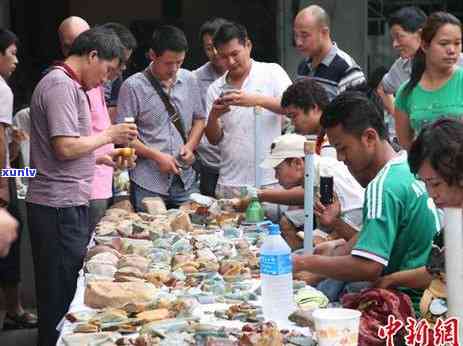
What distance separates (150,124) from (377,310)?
2.95 meters

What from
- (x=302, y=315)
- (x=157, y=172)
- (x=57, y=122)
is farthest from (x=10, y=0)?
(x=302, y=315)

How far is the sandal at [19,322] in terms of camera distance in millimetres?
5803

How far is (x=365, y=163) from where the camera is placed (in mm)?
3385

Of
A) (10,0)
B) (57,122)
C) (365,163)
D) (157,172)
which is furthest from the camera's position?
(10,0)

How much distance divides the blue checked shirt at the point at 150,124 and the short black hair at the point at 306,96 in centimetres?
104

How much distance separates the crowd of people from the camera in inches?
124

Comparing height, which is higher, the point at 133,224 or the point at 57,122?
the point at 57,122

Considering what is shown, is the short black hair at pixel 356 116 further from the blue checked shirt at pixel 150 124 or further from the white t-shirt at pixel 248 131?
the blue checked shirt at pixel 150 124

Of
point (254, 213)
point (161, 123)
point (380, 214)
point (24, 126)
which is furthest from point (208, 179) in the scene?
point (380, 214)

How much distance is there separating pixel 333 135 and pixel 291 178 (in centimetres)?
118

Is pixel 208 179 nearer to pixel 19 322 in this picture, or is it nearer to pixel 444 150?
pixel 19 322

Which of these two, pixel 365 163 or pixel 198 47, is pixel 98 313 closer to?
pixel 365 163

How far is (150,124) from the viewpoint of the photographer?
5508mm

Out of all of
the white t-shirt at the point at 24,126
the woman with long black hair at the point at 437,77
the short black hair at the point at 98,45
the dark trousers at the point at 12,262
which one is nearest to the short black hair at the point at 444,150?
the woman with long black hair at the point at 437,77
